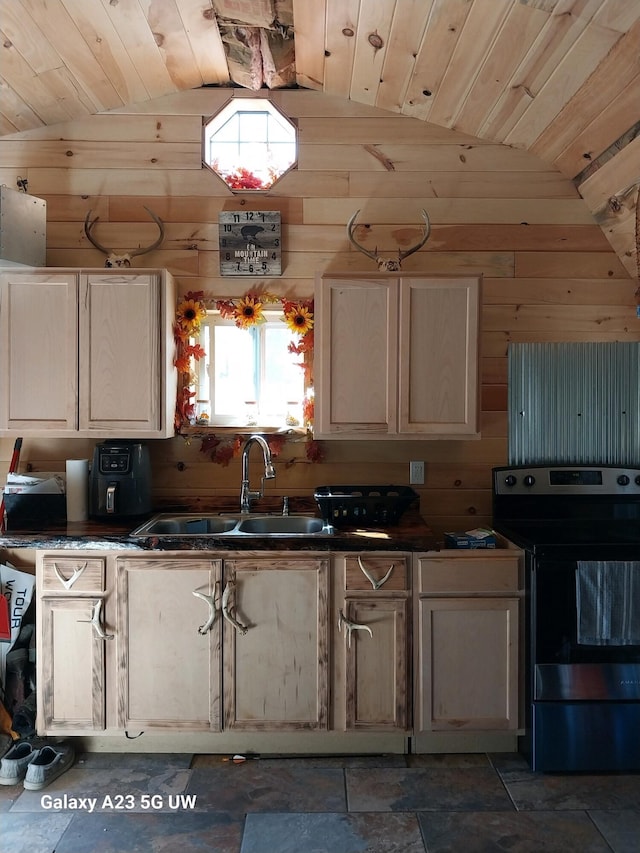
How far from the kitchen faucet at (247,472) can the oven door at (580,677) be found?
113 cm

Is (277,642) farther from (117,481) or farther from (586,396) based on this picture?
(586,396)

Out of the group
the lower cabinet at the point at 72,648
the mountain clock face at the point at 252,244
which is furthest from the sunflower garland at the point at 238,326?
the lower cabinet at the point at 72,648

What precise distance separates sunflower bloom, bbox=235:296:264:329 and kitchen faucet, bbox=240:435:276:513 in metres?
0.52

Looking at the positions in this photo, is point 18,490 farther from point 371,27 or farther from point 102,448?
point 371,27

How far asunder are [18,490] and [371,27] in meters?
2.22

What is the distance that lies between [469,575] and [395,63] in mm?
2014

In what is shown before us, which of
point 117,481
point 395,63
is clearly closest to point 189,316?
point 117,481

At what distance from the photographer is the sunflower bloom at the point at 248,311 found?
9.78ft

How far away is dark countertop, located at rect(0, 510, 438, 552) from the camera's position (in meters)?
2.46

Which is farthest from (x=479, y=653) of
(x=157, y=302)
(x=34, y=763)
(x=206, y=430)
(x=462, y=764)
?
(x=157, y=302)

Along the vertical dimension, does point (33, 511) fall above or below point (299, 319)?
below

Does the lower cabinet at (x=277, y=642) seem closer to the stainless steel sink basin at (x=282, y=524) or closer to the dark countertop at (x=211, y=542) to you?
the dark countertop at (x=211, y=542)

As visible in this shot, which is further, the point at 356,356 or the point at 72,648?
the point at 356,356

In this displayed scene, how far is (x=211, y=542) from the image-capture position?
8.13ft
